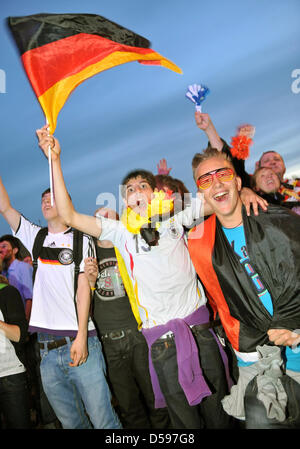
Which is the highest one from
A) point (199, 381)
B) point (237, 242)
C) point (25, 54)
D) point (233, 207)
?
point (25, 54)

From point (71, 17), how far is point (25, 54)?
580 millimetres

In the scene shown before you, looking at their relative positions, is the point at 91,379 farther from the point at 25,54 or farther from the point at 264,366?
the point at 25,54

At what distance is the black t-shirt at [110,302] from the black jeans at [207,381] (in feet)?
2.73

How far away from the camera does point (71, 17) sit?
3.50m

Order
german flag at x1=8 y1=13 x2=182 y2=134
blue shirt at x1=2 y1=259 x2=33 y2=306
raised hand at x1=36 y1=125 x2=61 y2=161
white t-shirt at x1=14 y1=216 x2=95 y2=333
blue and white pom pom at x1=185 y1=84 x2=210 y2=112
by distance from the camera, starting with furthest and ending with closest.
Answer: blue shirt at x1=2 y1=259 x2=33 y2=306
blue and white pom pom at x1=185 y1=84 x2=210 y2=112
white t-shirt at x1=14 y1=216 x2=95 y2=333
german flag at x1=8 y1=13 x2=182 y2=134
raised hand at x1=36 y1=125 x2=61 y2=161

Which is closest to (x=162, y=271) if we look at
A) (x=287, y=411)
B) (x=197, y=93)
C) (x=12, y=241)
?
(x=287, y=411)

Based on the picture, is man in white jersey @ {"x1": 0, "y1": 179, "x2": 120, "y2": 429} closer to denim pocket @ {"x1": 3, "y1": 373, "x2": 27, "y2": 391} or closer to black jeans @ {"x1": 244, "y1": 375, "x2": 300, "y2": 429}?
denim pocket @ {"x1": 3, "y1": 373, "x2": 27, "y2": 391}

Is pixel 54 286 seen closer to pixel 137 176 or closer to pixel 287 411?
pixel 137 176

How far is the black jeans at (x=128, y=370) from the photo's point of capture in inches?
148

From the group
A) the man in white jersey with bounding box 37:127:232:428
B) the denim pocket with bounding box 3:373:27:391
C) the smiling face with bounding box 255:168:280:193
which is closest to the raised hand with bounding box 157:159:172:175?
the smiling face with bounding box 255:168:280:193

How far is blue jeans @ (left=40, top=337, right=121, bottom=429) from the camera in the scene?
3264 millimetres

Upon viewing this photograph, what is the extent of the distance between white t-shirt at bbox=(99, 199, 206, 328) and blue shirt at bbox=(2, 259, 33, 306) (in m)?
2.81

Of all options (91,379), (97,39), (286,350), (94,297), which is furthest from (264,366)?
(97,39)

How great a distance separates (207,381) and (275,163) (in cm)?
312
